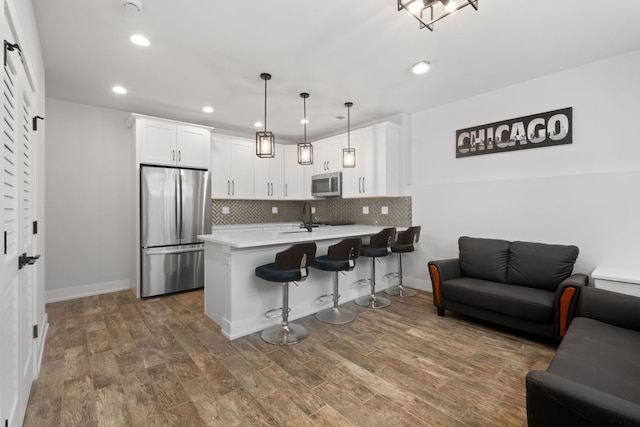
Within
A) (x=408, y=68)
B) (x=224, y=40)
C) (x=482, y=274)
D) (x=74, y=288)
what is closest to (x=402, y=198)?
(x=482, y=274)

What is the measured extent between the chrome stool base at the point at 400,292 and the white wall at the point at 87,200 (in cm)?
383

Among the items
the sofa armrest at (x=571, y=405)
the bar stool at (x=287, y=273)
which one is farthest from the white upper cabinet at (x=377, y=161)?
the sofa armrest at (x=571, y=405)

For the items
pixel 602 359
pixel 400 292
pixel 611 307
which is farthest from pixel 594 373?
pixel 400 292

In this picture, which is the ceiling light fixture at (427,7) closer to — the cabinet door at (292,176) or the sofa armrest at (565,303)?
the sofa armrest at (565,303)

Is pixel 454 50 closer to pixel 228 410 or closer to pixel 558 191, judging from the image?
pixel 558 191

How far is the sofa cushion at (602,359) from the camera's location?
144cm

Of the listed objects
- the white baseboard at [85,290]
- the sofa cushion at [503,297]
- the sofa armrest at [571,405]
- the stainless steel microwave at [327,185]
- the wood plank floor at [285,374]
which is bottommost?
the wood plank floor at [285,374]

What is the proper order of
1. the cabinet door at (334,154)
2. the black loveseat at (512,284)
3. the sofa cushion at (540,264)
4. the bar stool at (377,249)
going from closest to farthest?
the black loveseat at (512,284) < the sofa cushion at (540,264) < the bar stool at (377,249) < the cabinet door at (334,154)

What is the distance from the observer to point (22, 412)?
5.60 ft

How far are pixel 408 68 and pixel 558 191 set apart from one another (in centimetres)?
208

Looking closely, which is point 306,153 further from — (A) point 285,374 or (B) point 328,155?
(A) point 285,374

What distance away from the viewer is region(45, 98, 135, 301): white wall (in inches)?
154

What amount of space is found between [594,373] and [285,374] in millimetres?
1851

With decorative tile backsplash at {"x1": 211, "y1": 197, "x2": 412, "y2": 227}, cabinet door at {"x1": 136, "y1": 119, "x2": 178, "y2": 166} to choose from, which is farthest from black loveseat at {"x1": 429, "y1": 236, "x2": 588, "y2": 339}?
cabinet door at {"x1": 136, "y1": 119, "x2": 178, "y2": 166}
